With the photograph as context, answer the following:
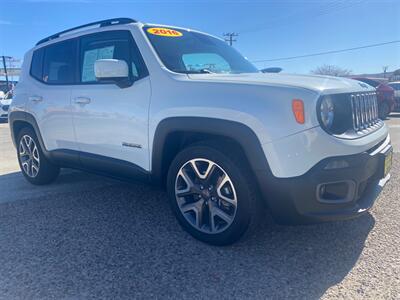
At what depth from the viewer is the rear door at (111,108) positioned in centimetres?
312

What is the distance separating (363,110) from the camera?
2873 mm

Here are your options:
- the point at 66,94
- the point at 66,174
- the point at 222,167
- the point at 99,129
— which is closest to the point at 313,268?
the point at 222,167

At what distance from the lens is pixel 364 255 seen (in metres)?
2.61

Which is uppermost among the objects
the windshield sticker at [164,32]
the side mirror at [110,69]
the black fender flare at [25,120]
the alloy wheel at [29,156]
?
the windshield sticker at [164,32]

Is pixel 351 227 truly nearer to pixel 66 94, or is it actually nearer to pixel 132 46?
pixel 132 46

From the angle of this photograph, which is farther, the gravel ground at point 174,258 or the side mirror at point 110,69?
the side mirror at point 110,69

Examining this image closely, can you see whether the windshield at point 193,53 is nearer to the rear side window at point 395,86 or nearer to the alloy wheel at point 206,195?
the alloy wheel at point 206,195

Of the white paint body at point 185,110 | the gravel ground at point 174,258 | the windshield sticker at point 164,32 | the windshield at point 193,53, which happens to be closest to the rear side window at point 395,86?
the gravel ground at point 174,258

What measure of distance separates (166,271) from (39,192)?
2.70m

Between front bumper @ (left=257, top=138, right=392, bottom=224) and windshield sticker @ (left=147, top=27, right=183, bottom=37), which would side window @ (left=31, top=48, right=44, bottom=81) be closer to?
windshield sticker @ (left=147, top=27, right=183, bottom=37)

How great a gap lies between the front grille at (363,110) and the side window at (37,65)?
372 cm

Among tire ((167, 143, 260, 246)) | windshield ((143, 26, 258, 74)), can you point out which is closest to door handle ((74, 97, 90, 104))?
windshield ((143, 26, 258, 74))

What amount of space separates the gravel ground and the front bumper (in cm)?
39

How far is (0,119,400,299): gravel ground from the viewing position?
2236 millimetres
